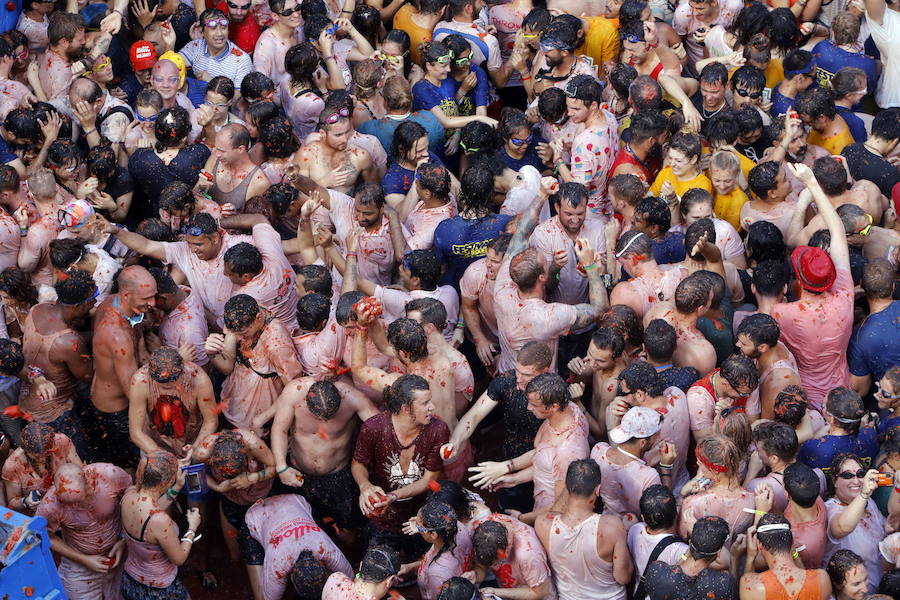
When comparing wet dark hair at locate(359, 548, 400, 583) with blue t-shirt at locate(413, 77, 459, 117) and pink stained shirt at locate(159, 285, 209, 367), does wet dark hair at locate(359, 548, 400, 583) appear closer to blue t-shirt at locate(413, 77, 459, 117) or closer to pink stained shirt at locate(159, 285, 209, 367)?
pink stained shirt at locate(159, 285, 209, 367)

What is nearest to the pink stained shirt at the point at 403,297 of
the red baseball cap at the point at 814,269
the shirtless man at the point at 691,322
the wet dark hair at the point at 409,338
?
the wet dark hair at the point at 409,338

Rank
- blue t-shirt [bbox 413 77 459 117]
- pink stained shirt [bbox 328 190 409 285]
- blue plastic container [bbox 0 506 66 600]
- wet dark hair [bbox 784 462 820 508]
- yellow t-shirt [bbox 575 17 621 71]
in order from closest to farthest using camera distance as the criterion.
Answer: blue plastic container [bbox 0 506 66 600]
wet dark hair [bbox 784 462 820 508]
pink stained shirt [bbox 328 190 409 285]
blue t-shirt [bbox 413 77 459 117]
yellow t-shirt [bbox 575 17 621 71]

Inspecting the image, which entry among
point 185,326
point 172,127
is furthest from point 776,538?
point 172,127

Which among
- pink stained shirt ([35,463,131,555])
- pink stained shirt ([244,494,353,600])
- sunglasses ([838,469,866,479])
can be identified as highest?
sunglasses ([838,469,866,479])

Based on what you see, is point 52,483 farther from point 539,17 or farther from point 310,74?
point 539,17

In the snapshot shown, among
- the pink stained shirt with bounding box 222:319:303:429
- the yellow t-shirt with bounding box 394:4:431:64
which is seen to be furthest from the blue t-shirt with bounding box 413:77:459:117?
the pink stained shirt with bounding box 222:319:303:429

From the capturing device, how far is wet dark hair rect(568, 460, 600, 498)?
6.25m

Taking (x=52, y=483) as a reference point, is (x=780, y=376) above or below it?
above

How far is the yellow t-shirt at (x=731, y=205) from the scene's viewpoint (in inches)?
337

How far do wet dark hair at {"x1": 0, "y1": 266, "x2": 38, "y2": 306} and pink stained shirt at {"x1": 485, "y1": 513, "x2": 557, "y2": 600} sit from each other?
A: 3.83 metres

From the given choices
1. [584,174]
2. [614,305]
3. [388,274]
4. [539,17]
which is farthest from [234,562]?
[539,17]

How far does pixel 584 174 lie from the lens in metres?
8.80

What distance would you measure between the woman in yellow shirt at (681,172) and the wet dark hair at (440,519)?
3285mm

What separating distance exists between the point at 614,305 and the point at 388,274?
6.11 ft
